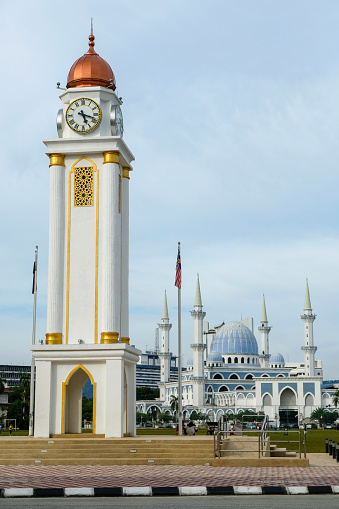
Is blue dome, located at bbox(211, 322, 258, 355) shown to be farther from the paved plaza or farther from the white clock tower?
the paved plaza

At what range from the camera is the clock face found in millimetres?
25672

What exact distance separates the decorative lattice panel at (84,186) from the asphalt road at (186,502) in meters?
13.7

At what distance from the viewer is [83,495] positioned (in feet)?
43.2

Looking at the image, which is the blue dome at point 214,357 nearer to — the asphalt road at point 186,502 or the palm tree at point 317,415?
the palm tree at point 317,415

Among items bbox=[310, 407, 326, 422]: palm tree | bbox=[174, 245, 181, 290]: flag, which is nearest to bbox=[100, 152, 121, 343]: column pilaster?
bbox=[174, 245, 181, 290]: flag

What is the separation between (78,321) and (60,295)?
106 centimetres

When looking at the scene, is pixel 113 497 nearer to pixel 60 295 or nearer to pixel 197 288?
pixel 60 295

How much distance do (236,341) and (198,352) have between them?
1998cm

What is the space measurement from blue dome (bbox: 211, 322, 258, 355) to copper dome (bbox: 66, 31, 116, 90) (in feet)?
377

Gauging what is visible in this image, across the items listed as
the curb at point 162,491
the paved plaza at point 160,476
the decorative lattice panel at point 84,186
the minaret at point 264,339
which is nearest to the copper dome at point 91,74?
the decorative lattice panel at point 84,186

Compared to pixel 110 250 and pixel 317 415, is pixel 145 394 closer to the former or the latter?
pixel 317 415

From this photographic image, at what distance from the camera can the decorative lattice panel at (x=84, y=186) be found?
2525 cm

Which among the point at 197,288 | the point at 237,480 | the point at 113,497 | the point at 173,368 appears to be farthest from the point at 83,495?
the point at 173,368

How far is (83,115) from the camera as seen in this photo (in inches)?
1017
